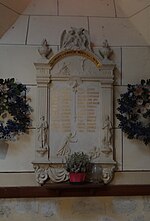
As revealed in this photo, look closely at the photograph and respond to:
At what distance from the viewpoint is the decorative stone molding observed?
111 inches

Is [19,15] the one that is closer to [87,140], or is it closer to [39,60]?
[39,60]

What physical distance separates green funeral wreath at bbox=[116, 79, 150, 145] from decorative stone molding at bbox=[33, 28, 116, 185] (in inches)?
3.8

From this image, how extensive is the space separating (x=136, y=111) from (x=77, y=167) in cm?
64

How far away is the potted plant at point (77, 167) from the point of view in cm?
266

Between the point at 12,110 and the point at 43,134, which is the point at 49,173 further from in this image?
the point at 12,110

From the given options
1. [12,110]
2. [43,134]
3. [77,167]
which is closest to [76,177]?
[77,167]

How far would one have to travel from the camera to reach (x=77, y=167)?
2.68 m

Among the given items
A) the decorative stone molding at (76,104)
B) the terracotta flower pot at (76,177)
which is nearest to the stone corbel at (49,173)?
the decorative stone molding at (76,104)

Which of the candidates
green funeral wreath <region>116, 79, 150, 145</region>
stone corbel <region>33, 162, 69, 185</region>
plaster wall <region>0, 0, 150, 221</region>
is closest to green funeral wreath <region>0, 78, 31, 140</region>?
plaster wall <region>0, 0, 150, 221</region>

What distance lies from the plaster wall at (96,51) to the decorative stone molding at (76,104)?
7 cm

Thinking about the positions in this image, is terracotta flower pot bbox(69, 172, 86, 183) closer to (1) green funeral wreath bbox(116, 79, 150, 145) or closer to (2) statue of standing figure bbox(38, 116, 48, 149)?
(2) statue of standing figure bbox(38, 116, 48, 149)

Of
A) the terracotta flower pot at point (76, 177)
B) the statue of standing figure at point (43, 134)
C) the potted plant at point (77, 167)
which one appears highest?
the statue of standing figure at point (43, 134)

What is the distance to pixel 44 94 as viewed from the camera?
286 centimetres

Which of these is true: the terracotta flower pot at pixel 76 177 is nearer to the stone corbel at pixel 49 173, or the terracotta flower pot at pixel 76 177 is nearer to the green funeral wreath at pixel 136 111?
the stone corbel at pixel 49 173
